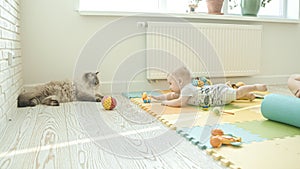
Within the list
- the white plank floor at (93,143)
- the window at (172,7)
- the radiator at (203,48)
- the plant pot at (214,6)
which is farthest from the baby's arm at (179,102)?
the plant pot at (214,6)

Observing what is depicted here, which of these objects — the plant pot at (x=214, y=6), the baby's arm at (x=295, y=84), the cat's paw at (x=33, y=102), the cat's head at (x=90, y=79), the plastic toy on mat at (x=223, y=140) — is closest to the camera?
the plastic toy on mat at (x=223, y=140)

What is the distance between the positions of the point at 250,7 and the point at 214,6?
0.44 metres

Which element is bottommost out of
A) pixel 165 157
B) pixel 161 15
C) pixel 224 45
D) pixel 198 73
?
pixel 165 157

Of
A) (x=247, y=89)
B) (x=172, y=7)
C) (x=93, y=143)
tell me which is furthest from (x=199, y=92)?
(x=172, y=7)

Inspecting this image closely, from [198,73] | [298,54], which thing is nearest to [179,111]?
[198,73]

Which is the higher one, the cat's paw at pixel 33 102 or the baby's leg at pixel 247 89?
the baby's leg at pixel 247 89

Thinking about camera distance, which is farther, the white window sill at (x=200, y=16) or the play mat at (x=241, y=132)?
the white window sill at (x=200, y=16)

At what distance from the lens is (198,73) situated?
2.93 meters

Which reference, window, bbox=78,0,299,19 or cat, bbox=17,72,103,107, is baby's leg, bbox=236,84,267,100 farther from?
window, bbox=78,0,299,19

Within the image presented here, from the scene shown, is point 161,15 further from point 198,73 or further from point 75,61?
point 75,61

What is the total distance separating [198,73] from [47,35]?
1471mm

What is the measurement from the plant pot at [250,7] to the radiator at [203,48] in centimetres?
16

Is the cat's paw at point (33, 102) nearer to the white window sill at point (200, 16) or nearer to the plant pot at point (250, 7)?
the white window sill at point (200, 16)

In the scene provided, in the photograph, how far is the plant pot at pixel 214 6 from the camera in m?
2.96
